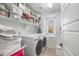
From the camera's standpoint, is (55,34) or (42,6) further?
(55,34)

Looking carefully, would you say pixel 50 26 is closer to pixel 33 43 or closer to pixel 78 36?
pixel 33 43

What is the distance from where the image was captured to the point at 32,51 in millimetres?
1867

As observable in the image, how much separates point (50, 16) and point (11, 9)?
10.6 ft

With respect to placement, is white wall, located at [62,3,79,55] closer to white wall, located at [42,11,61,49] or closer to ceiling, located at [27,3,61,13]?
ceiling, located at [27,3,61,13]

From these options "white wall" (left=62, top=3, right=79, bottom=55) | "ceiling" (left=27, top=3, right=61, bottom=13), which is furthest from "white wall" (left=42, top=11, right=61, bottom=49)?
"white wall" (left=62, top=3, right=79, bottom=55)

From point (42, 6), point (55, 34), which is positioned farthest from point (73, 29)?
point (55, 34)

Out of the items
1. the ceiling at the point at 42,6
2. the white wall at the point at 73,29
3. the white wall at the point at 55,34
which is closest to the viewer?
the white wall at the point at 73,29

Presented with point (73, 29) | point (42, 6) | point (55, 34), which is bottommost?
point (55, 34)

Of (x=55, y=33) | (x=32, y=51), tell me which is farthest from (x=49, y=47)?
(x=32, y=51)

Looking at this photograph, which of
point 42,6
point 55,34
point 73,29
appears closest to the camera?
point 73,29

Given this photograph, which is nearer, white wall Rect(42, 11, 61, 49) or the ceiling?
the ceiling

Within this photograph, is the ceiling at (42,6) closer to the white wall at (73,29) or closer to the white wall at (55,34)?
the white wall at (55,34)

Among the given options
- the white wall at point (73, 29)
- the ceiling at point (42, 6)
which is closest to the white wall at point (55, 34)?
the ceiling at point (42, 6)

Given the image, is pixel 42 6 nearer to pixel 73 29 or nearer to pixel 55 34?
pixel 55 34
